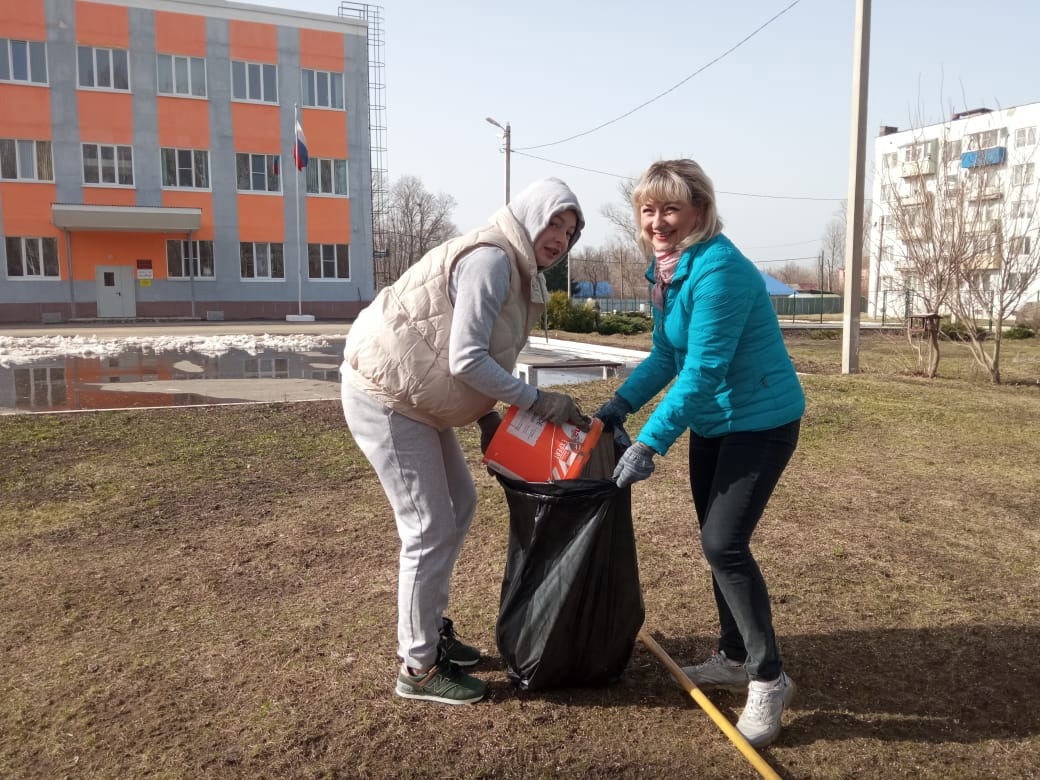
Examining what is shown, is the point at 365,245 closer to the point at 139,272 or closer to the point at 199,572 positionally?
the point at 139,272

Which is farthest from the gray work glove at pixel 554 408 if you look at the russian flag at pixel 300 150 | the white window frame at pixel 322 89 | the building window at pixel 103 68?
the white window frame at pixel 322 89

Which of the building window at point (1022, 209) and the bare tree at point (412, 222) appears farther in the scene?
the bare tree at point (412, 222)

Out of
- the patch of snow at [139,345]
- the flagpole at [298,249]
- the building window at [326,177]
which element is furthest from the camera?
the building window at [326,177]

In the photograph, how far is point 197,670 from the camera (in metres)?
2.96

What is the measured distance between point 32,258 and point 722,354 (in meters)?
31.6

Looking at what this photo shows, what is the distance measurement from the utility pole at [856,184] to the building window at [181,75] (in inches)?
978

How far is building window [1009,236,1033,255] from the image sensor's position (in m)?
11.8

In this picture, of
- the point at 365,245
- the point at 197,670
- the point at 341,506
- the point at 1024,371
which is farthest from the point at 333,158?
the point at 197,670

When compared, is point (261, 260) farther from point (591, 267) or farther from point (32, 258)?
point (591, 267)

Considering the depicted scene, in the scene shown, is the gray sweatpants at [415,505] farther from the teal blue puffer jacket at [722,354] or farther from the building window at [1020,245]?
the building window at [1020,245]

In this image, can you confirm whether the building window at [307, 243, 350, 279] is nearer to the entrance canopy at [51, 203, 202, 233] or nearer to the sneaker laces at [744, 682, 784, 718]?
the entrance canopy at [51, 203, 202, 233]

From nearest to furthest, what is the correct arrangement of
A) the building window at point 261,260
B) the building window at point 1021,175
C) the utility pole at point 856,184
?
1. the utility pole at point 856,184
2. the building window at point 1021,175
3. the building window at point 261,260

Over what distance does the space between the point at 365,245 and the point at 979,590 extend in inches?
1208

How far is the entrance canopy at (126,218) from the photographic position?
27.7m
